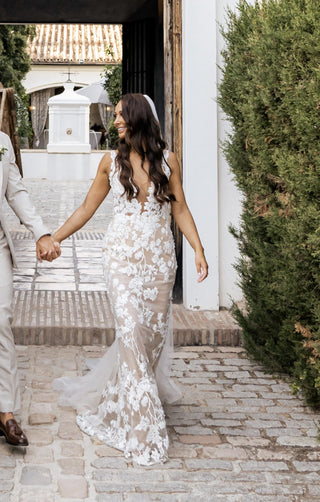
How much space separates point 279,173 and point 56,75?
33200 mm

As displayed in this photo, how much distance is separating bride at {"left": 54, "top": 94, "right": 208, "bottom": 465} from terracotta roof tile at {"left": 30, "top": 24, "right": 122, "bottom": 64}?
103ft

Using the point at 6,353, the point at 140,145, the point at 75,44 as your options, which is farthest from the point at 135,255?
the point at 75,44

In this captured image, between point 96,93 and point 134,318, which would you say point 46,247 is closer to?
point 134,318

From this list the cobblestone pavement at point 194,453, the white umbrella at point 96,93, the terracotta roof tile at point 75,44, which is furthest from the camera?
the terracotta roof tile at point 75,44

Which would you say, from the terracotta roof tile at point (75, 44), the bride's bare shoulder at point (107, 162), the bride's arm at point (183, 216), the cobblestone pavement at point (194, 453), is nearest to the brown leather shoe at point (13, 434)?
the cobblestone pavement at point (194, 453)

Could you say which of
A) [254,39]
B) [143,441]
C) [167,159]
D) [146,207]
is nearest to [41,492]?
[143,441]

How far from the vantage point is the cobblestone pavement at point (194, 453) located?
3.65 meters

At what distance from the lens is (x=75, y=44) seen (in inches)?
1485

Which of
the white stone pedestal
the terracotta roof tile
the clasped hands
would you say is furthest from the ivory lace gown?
the terracotta roof tile

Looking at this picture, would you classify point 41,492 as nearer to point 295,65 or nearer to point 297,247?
point 297,247

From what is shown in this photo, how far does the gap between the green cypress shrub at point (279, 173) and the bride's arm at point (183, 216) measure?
1.91 ft

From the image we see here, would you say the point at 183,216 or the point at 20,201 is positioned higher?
the point at 20,201

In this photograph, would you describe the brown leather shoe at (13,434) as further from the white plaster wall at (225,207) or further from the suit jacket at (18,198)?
the white plaster wall at (225,207)

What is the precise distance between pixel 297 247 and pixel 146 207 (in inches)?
37.5
